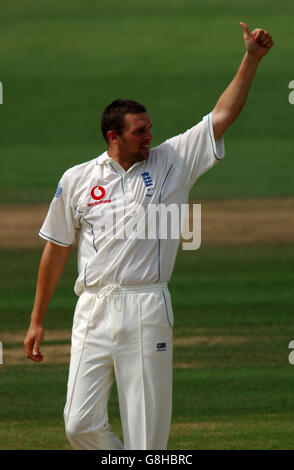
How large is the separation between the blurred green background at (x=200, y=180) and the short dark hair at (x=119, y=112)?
7.19 ft

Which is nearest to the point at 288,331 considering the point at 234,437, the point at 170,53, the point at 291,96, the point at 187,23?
the point at 234,437

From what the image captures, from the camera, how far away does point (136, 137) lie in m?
5.71

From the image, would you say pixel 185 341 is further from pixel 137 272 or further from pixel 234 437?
pixel 137 272

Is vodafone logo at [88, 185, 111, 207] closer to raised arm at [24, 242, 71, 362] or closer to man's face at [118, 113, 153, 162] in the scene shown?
man's face at [118, 113, 153, 162]

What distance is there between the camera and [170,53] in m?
24.6

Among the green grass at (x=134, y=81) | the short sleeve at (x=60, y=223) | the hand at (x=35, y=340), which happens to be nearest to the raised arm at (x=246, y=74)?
the short sleeve at (x=60, y=223)

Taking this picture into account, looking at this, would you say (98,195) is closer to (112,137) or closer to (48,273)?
(112,137)

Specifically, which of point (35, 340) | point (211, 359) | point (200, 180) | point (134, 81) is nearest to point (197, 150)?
point (35, 340)

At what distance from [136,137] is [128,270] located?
67cm

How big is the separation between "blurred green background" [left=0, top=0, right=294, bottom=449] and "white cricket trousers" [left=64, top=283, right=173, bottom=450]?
57.4 inches

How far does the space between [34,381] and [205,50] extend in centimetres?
1690

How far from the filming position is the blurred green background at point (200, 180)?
312 inches

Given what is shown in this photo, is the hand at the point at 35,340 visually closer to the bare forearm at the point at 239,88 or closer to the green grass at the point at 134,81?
the bare forearm at the point at 239,88

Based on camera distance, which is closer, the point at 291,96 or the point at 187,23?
the point at 291,96
